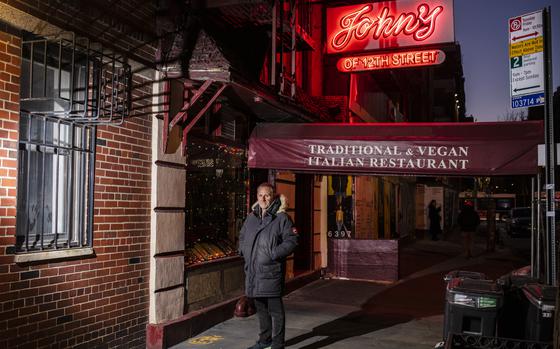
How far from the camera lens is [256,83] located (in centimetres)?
700

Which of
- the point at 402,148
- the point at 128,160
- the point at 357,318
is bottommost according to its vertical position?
the point at 357,318

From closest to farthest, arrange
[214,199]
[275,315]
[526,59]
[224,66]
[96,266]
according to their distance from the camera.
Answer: [96,266], [275,315], [224,66], [526,59], [214,199]

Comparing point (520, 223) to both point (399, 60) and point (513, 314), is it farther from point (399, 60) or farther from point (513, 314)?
point (513, 314)

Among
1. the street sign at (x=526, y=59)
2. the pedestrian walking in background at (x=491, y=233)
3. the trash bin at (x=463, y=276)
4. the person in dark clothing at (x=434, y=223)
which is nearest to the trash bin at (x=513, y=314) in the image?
the trash bin at (x=463, y=276)

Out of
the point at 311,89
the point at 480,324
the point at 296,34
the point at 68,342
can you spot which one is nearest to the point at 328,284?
the point at 311,89

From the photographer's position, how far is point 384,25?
35.3ft

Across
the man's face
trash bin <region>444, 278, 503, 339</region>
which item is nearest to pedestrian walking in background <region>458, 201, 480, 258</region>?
trash bin <region>444, 278, 503, 339</region>

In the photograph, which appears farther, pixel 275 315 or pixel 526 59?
pixel 526 59

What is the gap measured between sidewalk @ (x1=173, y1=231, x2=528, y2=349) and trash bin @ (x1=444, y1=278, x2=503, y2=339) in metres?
1.37

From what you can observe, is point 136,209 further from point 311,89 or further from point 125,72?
point 311,89

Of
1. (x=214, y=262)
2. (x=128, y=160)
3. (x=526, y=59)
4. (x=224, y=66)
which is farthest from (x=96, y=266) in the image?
(x=526, y=59)

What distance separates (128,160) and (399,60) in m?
6.71

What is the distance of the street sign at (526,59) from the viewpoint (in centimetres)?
638

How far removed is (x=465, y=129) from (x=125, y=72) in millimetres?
4528
